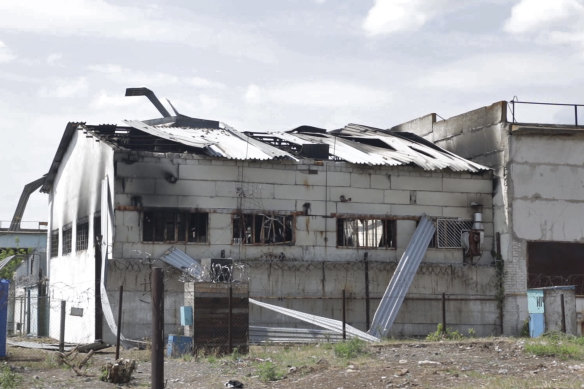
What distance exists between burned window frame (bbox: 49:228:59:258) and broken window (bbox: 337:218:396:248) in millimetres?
11972

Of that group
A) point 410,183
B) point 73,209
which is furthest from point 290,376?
point 73,209

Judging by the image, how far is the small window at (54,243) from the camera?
34028 mm

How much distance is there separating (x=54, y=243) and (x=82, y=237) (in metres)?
6.04

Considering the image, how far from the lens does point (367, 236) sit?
1081 inches

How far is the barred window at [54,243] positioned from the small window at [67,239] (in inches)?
57.4

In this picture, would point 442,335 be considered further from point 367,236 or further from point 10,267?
point 10,267

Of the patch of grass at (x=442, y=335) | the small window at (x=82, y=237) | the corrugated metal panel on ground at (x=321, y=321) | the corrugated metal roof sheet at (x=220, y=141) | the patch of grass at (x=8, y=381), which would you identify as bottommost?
the patch of grass at (x=8, y=381)

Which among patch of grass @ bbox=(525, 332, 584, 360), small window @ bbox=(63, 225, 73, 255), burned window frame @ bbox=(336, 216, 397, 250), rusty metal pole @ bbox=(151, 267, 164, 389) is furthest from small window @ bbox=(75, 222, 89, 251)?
rusty metal pole @ bbox=(151, 267, 164, 389)

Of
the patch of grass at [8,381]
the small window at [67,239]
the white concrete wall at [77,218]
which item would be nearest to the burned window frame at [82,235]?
the white concrete wall at [77,218]

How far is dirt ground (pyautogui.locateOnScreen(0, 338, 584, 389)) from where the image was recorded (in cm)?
1562

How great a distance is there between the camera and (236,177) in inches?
1023

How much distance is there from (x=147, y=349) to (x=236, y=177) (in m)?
5.92

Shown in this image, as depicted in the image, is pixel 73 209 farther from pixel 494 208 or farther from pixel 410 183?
pixel 494 208

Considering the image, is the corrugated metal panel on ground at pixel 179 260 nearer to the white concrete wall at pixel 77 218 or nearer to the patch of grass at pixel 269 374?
the white concrete wall at pixel 77 218
